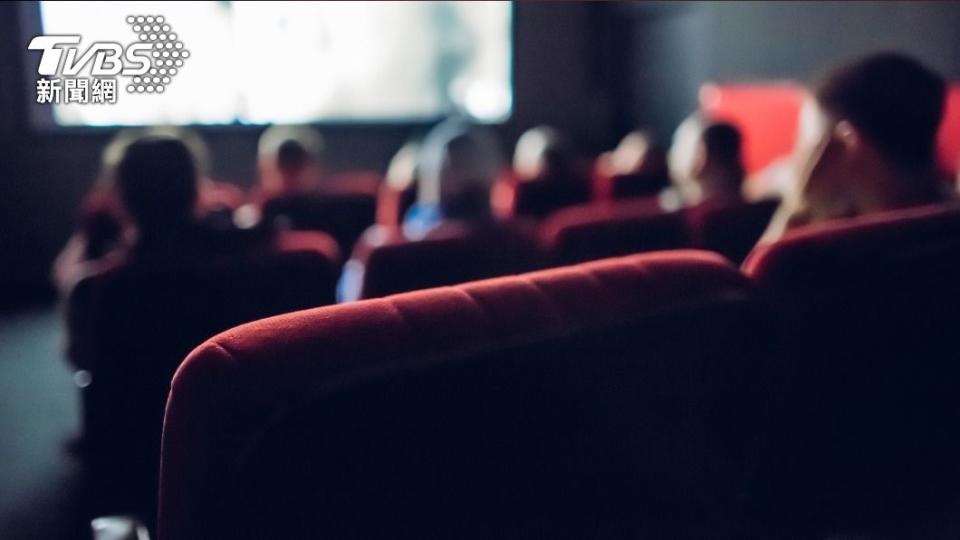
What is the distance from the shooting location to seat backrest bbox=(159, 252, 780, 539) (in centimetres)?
71

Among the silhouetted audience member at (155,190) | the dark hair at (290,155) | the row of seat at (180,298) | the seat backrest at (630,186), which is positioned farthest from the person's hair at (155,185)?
the seat backrest at (630,186)

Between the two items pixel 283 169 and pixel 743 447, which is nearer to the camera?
pixel 743 447

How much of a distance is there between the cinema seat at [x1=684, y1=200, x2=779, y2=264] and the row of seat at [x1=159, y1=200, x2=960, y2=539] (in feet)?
3.36

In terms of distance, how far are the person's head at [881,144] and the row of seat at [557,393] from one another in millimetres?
570

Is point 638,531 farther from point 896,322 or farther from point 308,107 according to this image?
point 308,107

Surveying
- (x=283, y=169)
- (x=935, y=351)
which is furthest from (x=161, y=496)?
(x=283, y=169)

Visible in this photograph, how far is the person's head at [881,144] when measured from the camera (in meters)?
1.91

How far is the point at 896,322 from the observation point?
52.5 inches

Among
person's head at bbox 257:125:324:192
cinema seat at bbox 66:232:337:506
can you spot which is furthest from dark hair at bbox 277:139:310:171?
cinema seat at bbox 66:232:337:506

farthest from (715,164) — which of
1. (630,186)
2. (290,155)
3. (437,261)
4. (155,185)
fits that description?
(290,155)

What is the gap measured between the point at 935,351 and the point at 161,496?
50.5 inches

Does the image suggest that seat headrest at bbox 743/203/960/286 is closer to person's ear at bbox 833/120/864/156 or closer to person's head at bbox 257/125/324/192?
person's ear at bbox 833/120/864/156

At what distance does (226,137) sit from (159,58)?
5.47m

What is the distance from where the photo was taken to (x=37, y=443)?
2.77 meters
